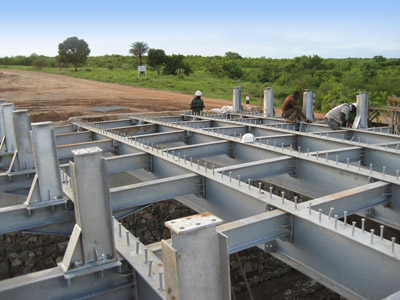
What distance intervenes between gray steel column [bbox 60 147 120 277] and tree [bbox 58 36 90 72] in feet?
160

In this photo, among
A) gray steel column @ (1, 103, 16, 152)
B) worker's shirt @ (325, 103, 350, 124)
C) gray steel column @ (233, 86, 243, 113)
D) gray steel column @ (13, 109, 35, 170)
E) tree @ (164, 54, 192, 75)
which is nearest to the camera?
gray steel column @ (13, 109, 35, 170)

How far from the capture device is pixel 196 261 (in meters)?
2.25

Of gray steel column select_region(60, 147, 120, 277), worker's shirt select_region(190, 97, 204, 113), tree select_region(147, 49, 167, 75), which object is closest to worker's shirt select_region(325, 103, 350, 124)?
worker's shirt select_region(190, 97, 204, 113)

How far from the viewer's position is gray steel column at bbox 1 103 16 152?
7.34m

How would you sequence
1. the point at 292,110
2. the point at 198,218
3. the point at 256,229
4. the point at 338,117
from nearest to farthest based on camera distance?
1. the point at 198,218
2. the point at 256,229
3. the point at 338,117
4. the point at 292,110

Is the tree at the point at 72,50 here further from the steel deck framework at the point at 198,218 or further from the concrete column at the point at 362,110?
the steel deck framework at the point at 198,218

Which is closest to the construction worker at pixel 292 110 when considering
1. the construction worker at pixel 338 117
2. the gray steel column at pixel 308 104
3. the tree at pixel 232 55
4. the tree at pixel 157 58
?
the gray steel column at pixel 308 104

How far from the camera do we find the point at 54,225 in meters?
4.94

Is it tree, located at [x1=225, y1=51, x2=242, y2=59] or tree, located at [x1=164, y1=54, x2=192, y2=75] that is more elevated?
tree, located at [x1=225, y1=51, x2=242, y2=59]

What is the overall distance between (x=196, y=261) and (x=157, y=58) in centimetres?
4216

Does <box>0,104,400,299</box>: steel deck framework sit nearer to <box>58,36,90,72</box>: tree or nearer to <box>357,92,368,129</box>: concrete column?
<box>357,92,368,129</box>: concrete column

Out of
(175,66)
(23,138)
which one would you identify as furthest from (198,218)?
(175,66)

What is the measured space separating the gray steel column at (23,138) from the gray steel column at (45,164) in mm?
1473

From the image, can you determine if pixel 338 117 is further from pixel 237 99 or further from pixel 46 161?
pixel 46 161
